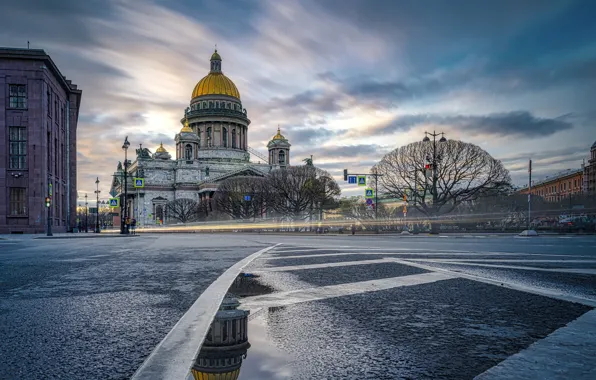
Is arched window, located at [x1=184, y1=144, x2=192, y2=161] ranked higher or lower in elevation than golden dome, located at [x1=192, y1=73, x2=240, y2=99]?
lower

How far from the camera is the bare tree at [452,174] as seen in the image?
154 feet

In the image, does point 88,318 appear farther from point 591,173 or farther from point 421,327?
point 591,173

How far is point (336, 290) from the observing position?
19.2ft

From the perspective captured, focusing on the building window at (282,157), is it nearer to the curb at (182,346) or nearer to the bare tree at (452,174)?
the bare tree at (452,174)

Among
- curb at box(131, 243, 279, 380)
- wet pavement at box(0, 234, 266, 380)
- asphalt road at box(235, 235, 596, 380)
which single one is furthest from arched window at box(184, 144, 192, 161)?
curb at box(131, 243, 279, 380)

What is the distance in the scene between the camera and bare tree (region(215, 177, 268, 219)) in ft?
244

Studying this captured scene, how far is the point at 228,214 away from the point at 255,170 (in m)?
16.4

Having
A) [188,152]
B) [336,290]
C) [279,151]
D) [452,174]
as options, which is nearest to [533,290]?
[336,290]

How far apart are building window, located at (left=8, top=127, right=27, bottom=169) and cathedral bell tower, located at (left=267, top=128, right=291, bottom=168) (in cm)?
7051

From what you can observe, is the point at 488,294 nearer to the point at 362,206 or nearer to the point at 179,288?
the point at 179,288

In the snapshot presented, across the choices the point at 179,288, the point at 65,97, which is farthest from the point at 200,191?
the point at 179,288

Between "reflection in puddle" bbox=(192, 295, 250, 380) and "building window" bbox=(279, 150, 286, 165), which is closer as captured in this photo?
"reflection in puddle" bbox=(192, 295, 250, 380)

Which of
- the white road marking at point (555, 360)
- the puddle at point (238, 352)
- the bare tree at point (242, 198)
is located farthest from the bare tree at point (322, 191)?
the white road marking at point (555, 360)

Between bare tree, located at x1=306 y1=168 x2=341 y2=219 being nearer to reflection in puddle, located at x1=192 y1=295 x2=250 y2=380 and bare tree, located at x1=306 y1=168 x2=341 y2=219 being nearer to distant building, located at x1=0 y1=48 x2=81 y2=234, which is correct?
distant building, located at x1=0 y1=48 x2=81 y2=234
